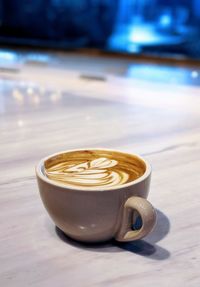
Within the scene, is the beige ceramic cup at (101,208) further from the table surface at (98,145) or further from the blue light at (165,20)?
the blue light at (165,20)

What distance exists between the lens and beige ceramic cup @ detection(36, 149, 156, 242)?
56 centimetres

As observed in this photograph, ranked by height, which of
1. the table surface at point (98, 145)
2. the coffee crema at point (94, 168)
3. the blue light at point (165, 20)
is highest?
the blue light at point (165, 20)

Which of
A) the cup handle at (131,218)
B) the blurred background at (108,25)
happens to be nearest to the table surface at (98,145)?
the cup handle at (131,218)

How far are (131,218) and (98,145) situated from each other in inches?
18.8

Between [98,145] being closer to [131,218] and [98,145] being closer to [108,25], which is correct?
[131,218]

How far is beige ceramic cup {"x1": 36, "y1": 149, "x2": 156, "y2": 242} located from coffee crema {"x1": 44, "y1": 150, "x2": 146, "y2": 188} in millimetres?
19

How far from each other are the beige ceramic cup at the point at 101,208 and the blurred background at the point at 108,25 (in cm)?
160

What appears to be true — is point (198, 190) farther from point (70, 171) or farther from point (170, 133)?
point (170, 133)

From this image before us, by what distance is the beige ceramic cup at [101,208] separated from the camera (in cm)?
56

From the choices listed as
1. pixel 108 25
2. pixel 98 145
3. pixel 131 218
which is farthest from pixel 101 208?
pixel 108 25

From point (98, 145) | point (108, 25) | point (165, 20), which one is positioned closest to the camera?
point (98, 145)

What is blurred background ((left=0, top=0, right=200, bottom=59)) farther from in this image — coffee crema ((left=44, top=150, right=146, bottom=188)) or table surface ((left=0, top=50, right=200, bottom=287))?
coffee crema ((left=44, top=150, right=146, bottom=188))

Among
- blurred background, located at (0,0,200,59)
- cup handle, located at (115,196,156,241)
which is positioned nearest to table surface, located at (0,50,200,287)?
cup handle, located at (115,196,156,241)

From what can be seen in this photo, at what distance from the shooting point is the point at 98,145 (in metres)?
1.04
